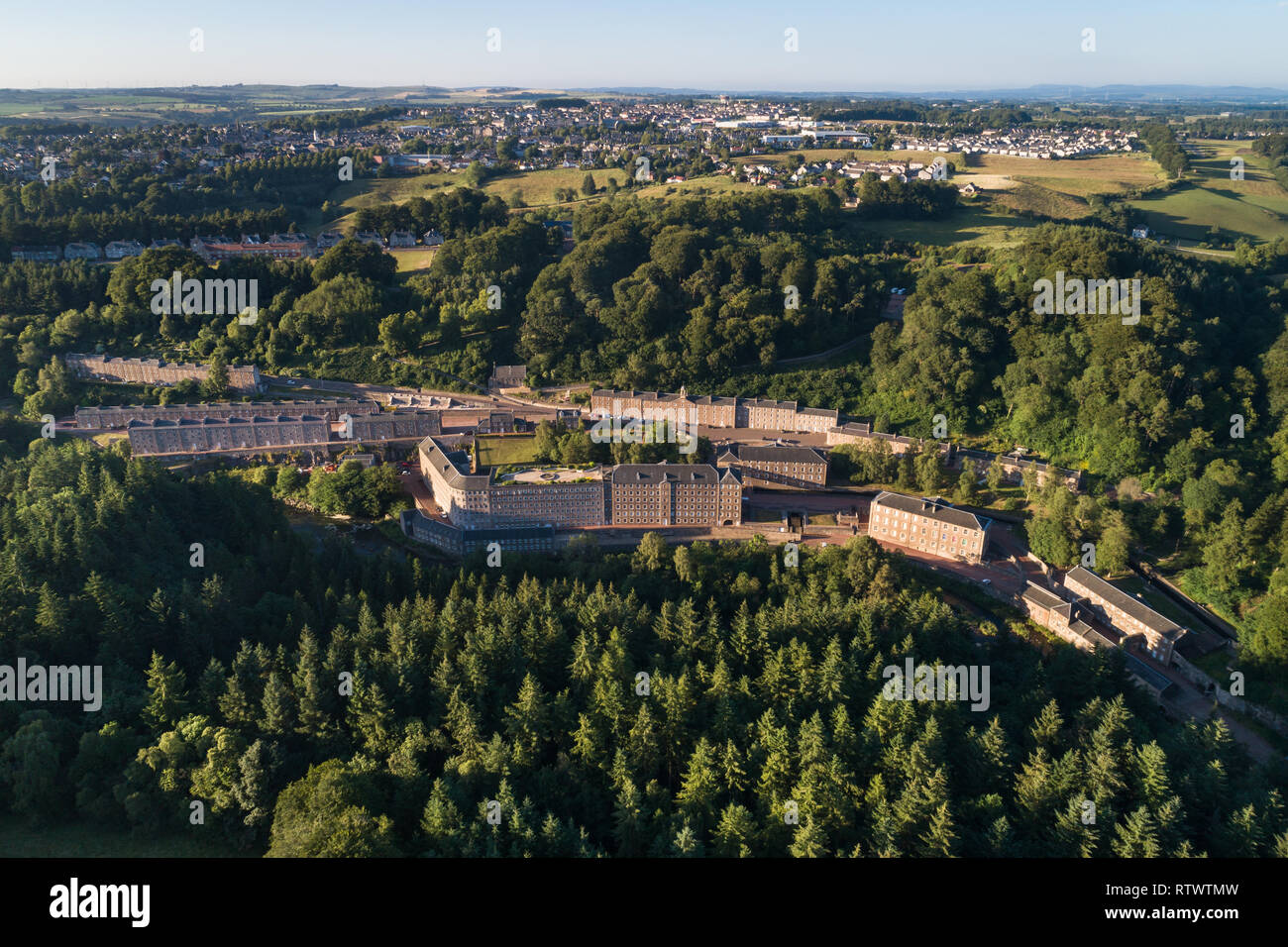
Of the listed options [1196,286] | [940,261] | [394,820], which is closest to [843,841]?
[394,820]

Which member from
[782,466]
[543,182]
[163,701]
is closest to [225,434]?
[163,701]

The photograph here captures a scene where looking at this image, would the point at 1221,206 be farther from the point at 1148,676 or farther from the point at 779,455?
the point at 1148,676

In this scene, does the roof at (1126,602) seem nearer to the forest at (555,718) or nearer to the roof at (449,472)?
the forest at (555,718)

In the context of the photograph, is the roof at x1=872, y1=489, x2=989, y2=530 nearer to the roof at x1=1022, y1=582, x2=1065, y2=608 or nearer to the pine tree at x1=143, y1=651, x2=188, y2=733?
the roof at x1=1022, y1=582, x2=1065, y2=608

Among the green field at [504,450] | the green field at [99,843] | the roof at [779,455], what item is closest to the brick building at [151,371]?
the green field at [504,450]

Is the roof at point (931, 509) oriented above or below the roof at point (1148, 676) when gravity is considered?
above

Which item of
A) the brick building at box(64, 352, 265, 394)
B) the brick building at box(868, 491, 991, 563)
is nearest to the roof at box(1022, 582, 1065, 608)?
the brick building at box(868, 491, 991, 563)

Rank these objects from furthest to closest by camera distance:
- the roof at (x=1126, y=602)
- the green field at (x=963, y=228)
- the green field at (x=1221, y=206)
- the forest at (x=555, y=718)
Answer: the green field at (x=1221, y=206), the green field at (x=963, y=228), the roof at (x=1126, y=602), the forest at (x=555, y=718)
